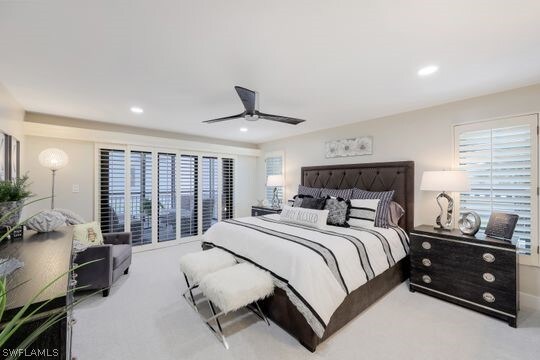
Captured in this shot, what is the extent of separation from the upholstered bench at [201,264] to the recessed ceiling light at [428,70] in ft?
8.54

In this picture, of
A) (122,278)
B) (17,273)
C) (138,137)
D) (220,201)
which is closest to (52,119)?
(138,137)

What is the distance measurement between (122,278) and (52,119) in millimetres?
2622

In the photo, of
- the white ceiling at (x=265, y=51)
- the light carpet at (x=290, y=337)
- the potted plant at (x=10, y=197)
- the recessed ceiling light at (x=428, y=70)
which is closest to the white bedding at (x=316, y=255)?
the light carpet at (x=290, y=337)

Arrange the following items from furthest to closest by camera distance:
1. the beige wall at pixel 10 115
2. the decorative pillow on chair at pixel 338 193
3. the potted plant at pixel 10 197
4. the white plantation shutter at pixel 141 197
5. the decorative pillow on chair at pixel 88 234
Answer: the white plantation shutter at pixel 141 197 < the decorative pillow on chair at pixel 338 193 < the decorative pillow on chair at pixel 88 234 < the beige wall at pixel 10 115 < the potted plant at pixel 10 197

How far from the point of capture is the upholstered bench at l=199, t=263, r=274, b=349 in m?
1.86

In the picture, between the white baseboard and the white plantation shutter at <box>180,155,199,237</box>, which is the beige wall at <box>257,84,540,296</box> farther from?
the white plantation shutter at <box>180,155,199,237</box>

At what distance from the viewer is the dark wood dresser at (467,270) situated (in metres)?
2.22

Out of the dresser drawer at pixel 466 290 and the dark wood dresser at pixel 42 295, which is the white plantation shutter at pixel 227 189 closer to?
the dresser drawer at pixel 466 290

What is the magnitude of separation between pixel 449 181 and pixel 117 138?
4.82m

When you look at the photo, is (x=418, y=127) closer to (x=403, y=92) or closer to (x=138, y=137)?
(x=403, y=92)

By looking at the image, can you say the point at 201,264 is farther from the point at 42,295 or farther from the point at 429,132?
the point at 429,132

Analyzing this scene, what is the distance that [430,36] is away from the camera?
1683 millimetres

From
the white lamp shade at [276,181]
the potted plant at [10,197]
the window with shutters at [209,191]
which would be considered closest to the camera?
the potted plant at [10,197]

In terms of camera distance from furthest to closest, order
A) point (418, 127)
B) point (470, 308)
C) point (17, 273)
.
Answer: point (418, 127), point (470, 308), point (17, 273)
